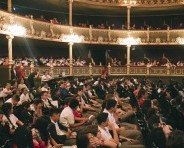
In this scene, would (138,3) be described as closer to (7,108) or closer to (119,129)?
(119,129)

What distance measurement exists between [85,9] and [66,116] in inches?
894

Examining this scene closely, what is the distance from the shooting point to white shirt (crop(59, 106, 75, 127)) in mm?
7879

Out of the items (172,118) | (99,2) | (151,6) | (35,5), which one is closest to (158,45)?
(151,6)

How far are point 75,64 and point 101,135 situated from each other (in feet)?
66.9

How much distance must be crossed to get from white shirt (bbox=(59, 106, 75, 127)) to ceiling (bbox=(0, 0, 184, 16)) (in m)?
18.7

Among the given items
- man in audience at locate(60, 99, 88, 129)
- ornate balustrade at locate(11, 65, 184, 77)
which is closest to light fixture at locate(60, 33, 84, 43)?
ornate balustrade at locate(11, 65, 184, 77)

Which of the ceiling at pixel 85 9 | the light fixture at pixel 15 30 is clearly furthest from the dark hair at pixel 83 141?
the ceiling at pixel 85 9

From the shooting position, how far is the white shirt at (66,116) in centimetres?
788

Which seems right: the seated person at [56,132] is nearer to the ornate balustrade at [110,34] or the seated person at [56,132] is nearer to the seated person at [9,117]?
the seated person at [9,117]

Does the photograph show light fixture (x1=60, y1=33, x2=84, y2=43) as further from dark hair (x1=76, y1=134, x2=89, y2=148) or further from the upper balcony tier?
dark hair (x1=76, y1=134, x2=89, y2=148)

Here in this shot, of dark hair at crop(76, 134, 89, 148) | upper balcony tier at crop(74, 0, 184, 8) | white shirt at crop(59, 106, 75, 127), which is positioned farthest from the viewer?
upper balcony tier at crop(74, 0, 184, 8)

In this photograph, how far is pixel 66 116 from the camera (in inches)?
311

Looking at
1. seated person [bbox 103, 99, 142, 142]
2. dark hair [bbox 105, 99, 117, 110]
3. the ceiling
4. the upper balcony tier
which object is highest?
the upper balcony tier

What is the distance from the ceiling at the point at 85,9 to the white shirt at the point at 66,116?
18.7 meters
